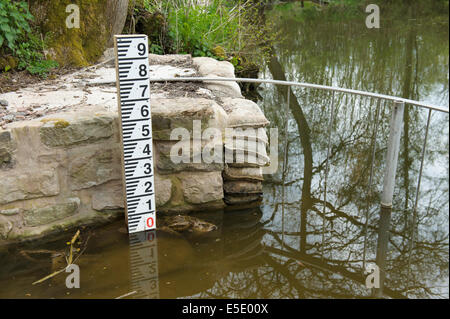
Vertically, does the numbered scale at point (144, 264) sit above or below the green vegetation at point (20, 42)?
below

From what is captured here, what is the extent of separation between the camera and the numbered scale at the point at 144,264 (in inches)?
123

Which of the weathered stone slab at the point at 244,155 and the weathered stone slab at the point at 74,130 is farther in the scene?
the weathered stone slab at the point at 244,155

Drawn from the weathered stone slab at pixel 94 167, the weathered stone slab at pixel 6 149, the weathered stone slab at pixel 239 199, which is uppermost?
the weathered stone slab at pixel 6 149

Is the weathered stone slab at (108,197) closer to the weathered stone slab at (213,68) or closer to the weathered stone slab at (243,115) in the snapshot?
the weathered stone slab at (243,115)

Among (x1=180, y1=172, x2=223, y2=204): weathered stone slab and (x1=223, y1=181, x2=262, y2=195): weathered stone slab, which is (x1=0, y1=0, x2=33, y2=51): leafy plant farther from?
(x1=223, y1=181, x2=262, y2=195): weathered stone slab

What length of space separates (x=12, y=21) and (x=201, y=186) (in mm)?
2618

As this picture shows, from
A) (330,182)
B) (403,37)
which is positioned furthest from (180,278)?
(403,37)

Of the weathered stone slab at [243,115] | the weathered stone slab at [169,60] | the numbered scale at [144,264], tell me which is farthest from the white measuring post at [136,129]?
the weathered stone slab at [169,60]

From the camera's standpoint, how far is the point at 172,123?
12.9 feet

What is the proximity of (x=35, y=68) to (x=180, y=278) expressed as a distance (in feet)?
9.82

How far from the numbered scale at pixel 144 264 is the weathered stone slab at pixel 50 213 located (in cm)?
56

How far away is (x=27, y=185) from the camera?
363cm

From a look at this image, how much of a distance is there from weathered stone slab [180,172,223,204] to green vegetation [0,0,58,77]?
6.65ft

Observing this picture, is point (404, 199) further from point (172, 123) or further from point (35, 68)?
point (35, 68)
